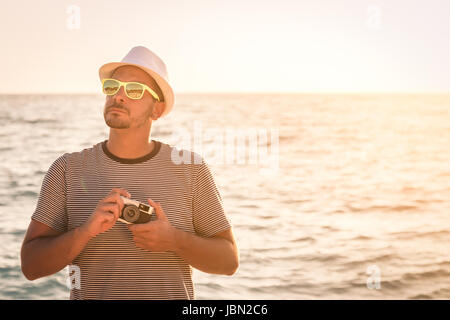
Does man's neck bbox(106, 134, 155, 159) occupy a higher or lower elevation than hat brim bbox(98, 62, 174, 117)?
lower

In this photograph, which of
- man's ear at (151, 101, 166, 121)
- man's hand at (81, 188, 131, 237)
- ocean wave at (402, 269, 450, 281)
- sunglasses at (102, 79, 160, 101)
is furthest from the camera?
ocean wave at (402, 269, 450, 281)

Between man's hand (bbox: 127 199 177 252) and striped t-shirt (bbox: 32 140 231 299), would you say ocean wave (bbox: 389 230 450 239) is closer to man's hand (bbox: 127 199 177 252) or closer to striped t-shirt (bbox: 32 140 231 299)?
striped t-shirt (bbox: 32 140 231 299)

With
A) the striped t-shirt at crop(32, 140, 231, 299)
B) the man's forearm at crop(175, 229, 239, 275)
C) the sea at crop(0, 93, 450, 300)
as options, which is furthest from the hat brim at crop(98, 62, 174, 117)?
the sea at crop(0, 93, 450, 300)

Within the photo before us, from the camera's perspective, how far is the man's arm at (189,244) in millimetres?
2553

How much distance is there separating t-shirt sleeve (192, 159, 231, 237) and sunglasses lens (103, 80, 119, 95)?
1.73 feet

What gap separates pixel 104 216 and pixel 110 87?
746 millimetres

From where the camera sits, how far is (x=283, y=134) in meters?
29.0

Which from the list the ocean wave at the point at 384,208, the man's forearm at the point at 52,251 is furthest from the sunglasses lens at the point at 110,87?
the ocean wave at the point at 384,208

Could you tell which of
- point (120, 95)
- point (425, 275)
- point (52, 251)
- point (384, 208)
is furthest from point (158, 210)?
point (384, 208)

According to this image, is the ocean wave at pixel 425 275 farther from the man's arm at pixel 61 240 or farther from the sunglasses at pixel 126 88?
the man's arm at pixel 61 240

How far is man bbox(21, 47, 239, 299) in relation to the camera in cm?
259

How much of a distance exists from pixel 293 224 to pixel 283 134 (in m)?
16.4
